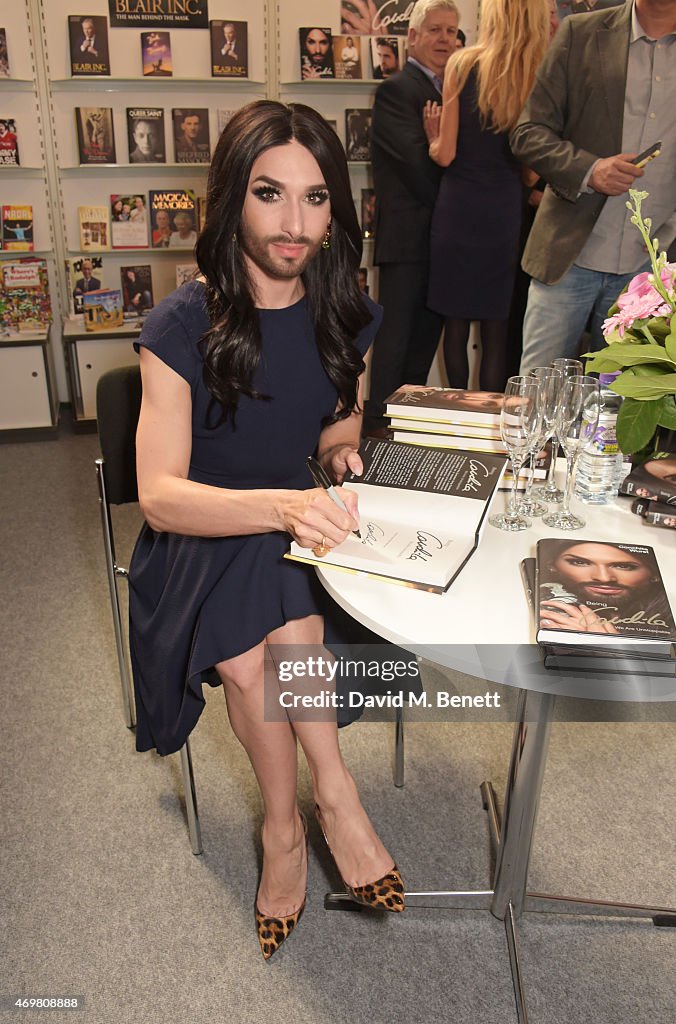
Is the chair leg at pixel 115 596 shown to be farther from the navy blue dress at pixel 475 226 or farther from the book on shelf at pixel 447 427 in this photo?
the navy blue dress at pixel 475 226

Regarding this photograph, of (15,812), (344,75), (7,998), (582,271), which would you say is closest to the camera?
(7,998)

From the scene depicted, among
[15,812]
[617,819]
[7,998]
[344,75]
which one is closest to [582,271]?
[617,819]

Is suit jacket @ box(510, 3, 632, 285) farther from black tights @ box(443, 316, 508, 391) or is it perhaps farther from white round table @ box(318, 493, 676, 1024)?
white round table @ box(318, 493, 676, 1024)

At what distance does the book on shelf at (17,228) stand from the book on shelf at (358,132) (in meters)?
1.59

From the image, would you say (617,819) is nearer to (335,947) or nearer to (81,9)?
(335,947)

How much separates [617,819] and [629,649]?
106 cm

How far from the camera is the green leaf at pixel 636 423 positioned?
1.48 m

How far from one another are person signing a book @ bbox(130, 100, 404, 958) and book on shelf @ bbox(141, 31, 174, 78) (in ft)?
9.65

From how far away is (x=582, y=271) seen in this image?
293cm

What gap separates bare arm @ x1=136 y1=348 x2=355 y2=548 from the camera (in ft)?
4.35

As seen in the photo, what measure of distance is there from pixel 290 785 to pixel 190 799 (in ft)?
0.89

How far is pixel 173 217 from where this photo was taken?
439 cm

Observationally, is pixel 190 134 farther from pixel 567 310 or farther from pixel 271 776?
pixel 271 776

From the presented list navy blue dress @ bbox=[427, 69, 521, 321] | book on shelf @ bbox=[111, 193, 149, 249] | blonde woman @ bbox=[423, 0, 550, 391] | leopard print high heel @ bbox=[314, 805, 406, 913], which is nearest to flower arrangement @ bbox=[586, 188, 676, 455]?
leopard print high heel @ bbox=[314, 805, 406, 913]
